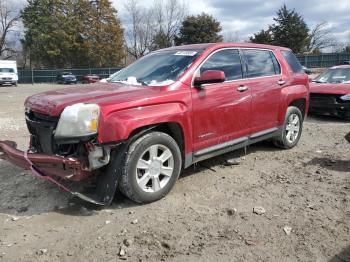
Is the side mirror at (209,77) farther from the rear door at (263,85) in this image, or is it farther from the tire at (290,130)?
the tire at (290,130)

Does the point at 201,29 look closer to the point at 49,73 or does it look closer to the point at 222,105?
the point at 49,73

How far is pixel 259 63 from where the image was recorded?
20.4ft

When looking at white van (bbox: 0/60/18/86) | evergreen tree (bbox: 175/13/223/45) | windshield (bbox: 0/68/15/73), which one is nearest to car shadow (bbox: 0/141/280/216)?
white van (bbox: 0/60/18/86)

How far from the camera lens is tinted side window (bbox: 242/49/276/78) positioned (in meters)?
5.94

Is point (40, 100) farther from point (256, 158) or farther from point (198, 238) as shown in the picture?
point (256, 158)

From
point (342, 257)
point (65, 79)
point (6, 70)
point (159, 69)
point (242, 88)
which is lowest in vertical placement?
point (342, 257)

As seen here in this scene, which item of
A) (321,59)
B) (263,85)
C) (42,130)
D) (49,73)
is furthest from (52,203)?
(49,73)

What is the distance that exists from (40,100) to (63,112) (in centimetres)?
64

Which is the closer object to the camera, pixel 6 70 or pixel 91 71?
pixel 6 70

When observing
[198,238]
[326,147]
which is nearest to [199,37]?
[326,147]

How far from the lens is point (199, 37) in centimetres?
5581

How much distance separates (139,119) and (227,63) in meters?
1.94

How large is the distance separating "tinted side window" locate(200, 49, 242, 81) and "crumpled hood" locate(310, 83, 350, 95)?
528 centimetres

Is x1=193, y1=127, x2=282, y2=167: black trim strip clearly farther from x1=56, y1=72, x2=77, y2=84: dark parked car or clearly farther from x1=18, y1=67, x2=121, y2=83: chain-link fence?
x1=18, y1=67, x2=121, y2=83: chain-link fence
